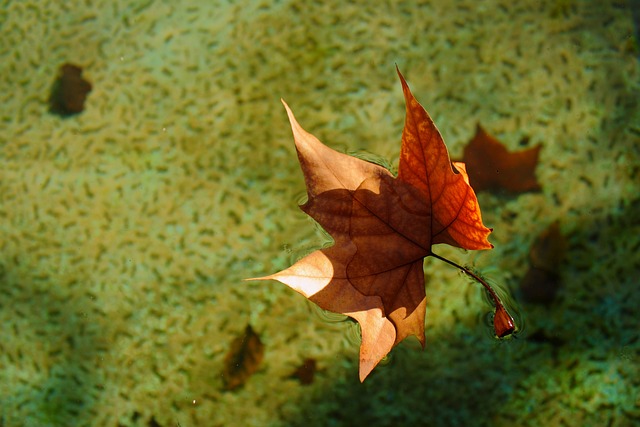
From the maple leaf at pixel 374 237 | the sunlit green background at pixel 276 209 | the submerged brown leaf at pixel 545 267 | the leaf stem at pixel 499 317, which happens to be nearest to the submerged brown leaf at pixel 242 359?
the sunlit green background at pixel 276 209

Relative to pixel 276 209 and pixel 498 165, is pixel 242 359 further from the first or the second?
pixel 498 165

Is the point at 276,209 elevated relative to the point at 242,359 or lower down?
elevated

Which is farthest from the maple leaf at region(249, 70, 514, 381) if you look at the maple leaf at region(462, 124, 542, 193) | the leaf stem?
the maple leaf at region(462, 124, 542, 193)

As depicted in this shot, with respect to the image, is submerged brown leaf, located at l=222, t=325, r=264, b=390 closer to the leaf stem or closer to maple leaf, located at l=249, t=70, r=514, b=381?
maple leaf, located at l=249, t=70, r=514, b=381

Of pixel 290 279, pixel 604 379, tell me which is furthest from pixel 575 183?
pixel 290 279

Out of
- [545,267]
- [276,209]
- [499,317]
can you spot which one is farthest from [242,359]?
[545,267]

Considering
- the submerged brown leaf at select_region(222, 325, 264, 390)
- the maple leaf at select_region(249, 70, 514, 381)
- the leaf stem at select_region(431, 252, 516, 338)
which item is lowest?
the submerged brown leaf at select_region(222, 325, 264, 390)
